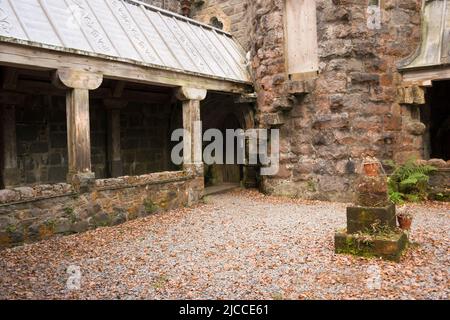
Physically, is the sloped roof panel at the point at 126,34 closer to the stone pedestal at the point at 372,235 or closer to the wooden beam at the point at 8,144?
the wooden beam at the point at 8,144

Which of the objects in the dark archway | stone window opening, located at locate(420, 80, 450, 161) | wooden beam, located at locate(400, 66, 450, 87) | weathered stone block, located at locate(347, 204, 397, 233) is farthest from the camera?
the dark archway

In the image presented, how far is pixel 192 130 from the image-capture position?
27.4ft

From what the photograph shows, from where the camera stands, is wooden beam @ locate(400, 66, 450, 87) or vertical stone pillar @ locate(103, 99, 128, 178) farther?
vertical stone pillar @ locate(103, 99, 128, 178)

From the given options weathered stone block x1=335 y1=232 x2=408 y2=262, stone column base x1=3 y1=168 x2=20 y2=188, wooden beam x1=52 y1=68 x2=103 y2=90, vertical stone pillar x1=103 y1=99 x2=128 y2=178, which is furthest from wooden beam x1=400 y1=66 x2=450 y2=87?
stone column base x1=3 y1=168 x2=20 y2=188

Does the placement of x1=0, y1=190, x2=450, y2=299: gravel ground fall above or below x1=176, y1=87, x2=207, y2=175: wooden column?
below

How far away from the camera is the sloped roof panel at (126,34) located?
5738 millimetres

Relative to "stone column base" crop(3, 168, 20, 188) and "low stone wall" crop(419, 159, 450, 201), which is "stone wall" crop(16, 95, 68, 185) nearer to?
"stone column base" crop(3, 168, 20, 188)

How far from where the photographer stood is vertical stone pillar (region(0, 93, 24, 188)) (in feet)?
24.9

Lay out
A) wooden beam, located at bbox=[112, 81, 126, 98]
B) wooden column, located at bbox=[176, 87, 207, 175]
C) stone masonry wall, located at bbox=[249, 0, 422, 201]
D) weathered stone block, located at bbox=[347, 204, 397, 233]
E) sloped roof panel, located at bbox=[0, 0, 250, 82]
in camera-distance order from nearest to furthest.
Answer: weathered stone block, located at bbox=[347, 204, 397, 233], sloped roof panel, located at bbox=[0, 0, 250, 82], stone masonry wall, located at bbox=[249, 0, 422, 201], wooden column, located at bbox=[176, 87, 207, 175], wooden beam, located at bbox=[112, 81, 126, 98]

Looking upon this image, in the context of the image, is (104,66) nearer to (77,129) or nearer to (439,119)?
(77,129)

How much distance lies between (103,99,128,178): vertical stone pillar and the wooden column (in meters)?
2.40

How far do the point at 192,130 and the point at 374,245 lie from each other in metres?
4.86
